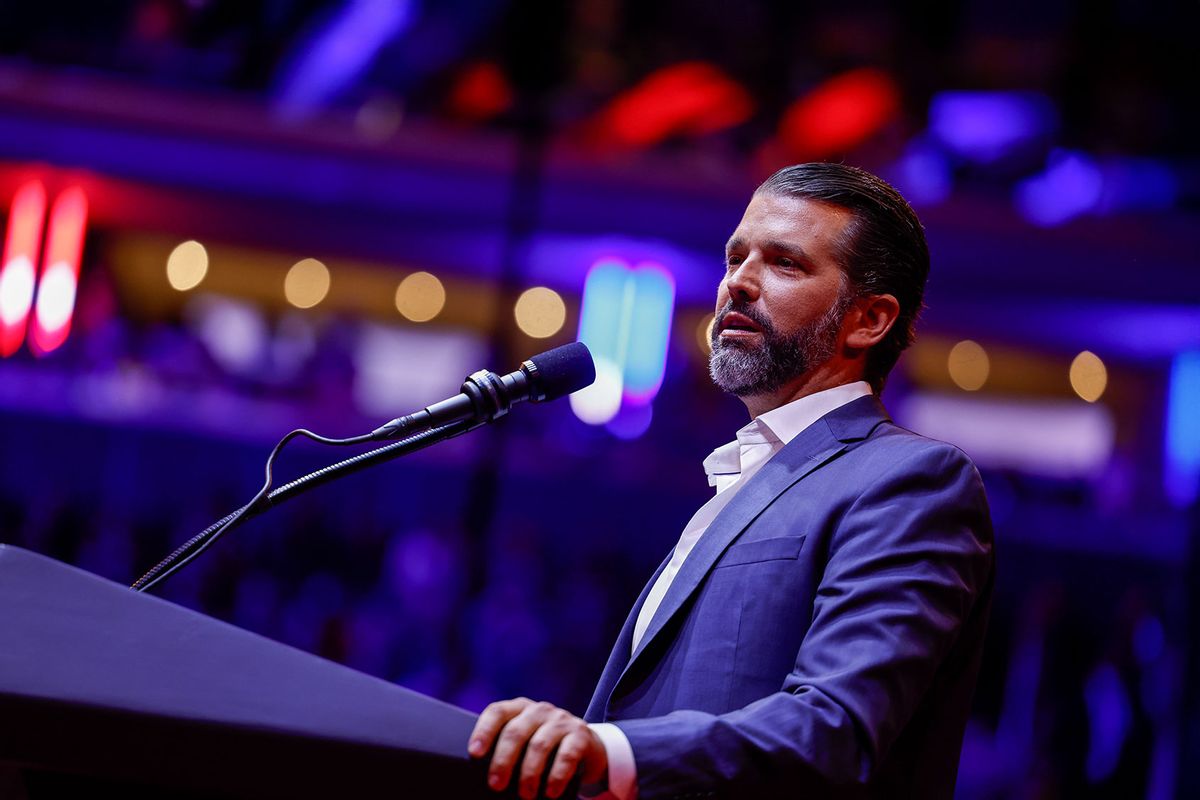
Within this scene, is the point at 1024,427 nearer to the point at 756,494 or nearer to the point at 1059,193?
the point at 1059,193

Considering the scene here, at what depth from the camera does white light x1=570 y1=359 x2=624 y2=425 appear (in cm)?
706

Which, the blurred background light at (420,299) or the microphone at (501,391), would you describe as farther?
the blurred background light at (420,299)

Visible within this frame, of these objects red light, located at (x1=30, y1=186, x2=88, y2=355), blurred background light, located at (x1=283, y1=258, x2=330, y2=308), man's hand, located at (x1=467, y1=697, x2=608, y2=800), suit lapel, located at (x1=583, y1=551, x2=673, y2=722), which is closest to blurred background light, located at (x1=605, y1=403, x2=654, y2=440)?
blurred background light, located at (x1=283, y1=258, x2=330, y2=308)

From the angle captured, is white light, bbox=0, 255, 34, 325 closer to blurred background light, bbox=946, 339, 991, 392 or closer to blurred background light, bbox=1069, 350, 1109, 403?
blurred background light, bbox=946, 339, 991, 392

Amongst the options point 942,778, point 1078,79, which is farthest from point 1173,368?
point 942,778

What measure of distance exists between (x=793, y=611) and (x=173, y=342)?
6438 millimetres

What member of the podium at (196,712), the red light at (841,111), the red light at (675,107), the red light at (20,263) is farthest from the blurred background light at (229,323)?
the podium at (196,712)

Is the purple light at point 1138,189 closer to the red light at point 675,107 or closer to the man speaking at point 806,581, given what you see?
the red light at point 675,107

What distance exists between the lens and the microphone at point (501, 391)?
131cm

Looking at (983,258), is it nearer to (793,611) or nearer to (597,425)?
(597,425)

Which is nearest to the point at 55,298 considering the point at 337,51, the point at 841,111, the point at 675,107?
the point at 337,51

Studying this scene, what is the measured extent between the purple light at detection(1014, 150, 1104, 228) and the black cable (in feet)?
19.6

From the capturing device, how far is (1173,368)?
8.24 m

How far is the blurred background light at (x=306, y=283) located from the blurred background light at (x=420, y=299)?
54 centimetres
